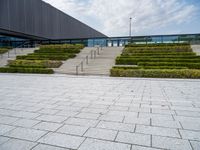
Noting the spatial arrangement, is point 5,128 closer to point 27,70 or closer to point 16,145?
point 16,145

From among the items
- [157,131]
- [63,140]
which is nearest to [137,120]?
[157,131]

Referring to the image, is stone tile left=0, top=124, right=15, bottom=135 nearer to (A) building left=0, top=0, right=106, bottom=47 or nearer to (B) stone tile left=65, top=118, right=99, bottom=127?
(B) stone tile left=65, top=118, right=99, bottom=127

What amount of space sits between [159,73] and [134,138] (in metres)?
10.6

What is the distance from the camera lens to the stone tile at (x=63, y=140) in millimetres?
3436

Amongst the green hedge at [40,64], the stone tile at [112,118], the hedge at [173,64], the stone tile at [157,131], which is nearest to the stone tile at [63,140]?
the stone tile at [112,118]

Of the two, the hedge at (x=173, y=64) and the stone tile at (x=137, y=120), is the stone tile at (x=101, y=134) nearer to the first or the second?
the stone tile at (x=137, y=120)

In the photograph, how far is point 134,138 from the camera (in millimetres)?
3674

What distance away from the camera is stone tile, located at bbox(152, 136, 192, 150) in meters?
3.32

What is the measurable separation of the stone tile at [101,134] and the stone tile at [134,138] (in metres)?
0.13

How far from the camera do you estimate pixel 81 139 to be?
→ 3.64 meters

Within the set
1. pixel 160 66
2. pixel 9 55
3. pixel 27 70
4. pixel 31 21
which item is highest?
pixel 31 21

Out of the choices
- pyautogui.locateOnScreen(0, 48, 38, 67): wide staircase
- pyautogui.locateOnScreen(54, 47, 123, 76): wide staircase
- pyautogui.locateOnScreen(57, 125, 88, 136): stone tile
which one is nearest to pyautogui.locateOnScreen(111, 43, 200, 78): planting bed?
pyautogui.locateOnScreen(54, 47, 123, 76): wide staircase

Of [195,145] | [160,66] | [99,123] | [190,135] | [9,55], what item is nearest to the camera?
[195,145]

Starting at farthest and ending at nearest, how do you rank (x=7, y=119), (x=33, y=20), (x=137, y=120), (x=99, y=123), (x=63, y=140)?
(x=33, y=20)
(x=7, y=119)
(x=137, y=120)
(x=99, y=123)
(x=63, y=140)
